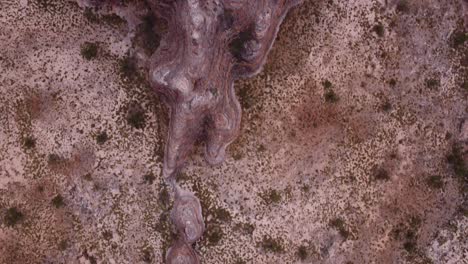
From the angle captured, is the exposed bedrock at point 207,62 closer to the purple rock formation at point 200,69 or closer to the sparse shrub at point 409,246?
the purple rock formation at point 200,69

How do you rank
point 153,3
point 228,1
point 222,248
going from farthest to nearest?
point 222,248
point 153,3
point 228,1

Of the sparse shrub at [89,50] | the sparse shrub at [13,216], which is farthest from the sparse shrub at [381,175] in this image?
the sparse shrub at [13,216]

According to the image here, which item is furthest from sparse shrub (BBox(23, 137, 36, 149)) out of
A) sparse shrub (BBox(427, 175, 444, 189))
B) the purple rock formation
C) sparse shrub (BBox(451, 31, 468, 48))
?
sparse shrub (BBox(451, 31, 468, 48))

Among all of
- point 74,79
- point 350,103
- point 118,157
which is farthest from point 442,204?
point 74,79

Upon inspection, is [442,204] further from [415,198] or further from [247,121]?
[247,121]

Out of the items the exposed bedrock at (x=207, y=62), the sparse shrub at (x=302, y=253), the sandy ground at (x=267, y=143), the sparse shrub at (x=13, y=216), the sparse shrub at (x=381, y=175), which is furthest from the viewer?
the sparse shrub at (x=381, y=175)

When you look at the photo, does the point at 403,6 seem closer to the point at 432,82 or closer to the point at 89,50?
the point at 432,82
